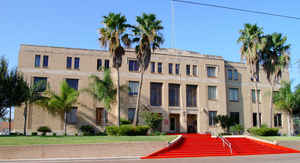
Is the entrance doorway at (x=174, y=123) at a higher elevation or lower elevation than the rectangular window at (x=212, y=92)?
lower

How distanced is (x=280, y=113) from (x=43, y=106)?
1453 inches

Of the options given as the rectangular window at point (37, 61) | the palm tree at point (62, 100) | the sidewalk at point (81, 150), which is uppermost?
the rectangular window at point (37, 61)

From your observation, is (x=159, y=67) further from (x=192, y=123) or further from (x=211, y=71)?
(x=192, y=123)

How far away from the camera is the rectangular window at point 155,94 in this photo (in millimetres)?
38062

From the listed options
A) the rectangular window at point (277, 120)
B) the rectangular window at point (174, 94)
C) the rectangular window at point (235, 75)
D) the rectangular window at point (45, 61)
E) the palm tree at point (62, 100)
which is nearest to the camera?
the palm tree at point (62, 100)

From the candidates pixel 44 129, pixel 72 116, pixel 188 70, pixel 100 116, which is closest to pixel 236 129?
pixel 188 70

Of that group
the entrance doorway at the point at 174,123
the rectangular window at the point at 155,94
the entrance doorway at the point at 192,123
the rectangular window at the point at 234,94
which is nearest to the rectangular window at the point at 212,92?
the rectangular window at the point at 234,94

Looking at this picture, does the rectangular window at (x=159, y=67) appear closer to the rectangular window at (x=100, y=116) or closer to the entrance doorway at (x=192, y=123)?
the entrance doorway at (x=192, y=123)

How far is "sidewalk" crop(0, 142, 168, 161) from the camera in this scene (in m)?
18.4

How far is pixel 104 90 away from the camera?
32.7 m

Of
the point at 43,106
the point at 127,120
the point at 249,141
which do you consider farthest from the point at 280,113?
the point at 43,106

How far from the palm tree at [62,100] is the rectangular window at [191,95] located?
16.0 metres

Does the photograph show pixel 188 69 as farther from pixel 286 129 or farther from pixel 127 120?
pixel 286 129

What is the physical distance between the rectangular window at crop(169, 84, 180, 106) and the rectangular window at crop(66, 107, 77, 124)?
42.5 feet
